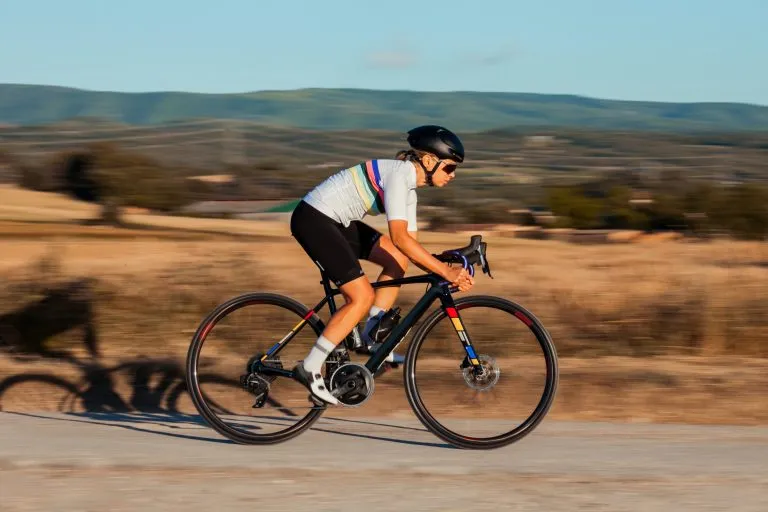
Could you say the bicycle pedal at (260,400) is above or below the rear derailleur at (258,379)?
below

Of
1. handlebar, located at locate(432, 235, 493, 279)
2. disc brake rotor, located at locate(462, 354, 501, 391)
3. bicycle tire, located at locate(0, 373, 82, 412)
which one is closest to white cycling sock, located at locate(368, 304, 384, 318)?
handlebar, located at locate(432, 235, 493, 279)

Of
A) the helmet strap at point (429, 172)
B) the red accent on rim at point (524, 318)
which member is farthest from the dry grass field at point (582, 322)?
the helmet strap at point (429, 172)

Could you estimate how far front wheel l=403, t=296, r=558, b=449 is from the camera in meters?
6.21

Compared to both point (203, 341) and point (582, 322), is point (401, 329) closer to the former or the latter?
point (203, 341)

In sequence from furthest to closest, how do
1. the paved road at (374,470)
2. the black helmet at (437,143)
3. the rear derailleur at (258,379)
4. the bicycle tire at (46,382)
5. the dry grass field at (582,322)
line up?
the bicycle tire at (46,382) → the dry grass field at (582,322) → the rear derailleur at (258,379) → the black helmet at (437,143) → the paved road at (374,470)

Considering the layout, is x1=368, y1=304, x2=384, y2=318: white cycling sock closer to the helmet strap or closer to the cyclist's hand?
the cyclist's hand

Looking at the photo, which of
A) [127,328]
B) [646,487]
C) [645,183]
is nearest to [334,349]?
[646,487]

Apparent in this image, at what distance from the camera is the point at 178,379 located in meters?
7.55

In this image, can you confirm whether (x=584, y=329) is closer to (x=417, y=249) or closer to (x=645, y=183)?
(x=417, y=249)

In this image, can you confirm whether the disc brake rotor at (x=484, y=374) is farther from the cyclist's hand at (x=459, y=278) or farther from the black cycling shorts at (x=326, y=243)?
the black cycling shorts at (x=326, y=243)

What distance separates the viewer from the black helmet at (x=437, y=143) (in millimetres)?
6043

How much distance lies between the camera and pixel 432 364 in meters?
6.70

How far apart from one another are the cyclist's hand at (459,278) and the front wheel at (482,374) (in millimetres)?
83

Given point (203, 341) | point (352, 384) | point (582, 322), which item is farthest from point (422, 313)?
point (582, 322)
